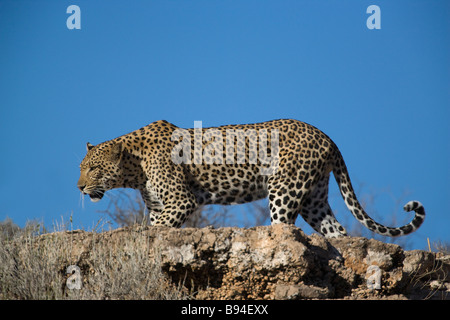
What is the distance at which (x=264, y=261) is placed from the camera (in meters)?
8.59

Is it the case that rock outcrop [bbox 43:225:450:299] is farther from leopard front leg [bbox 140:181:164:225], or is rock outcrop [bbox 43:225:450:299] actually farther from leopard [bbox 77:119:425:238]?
leopard front leg [bbox 140:181:164:225]

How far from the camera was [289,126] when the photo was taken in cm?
1207

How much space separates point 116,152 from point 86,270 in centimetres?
298

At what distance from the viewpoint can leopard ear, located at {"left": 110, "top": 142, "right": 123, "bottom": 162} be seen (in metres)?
11.8

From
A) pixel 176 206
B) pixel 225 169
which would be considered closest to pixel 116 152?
pixel 176 206

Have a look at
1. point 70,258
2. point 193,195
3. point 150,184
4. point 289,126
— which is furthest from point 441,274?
point 70,258

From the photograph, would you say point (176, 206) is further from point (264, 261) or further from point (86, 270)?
point (264, 261)

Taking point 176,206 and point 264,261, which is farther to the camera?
point 176,206

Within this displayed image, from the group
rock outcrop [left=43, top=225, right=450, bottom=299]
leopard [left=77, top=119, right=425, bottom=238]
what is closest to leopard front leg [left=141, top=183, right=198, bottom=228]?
leopard [left=77, top=119, right=425, bottom=238]

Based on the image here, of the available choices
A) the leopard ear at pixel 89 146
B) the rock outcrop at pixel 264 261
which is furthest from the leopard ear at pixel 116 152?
the rock outcrop at pixel 264 261

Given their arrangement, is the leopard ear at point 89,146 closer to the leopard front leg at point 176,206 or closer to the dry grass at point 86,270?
the leopard front leg at point 176,206

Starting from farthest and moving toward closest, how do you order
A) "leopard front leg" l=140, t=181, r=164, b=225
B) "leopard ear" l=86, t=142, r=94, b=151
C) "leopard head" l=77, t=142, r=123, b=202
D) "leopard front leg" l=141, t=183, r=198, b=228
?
"leopard ear" l=86, t=142, r=94, b=151 < "leopard front leg" l=140, t=181, r=164, b=225 < "leopard head" l=77, t=142, r=123, b=202 < "leopard front leg" l=141, t=183, r=198, b=228

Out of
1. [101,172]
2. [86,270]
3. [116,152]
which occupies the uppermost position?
[116,152]

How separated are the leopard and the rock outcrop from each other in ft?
6.84
